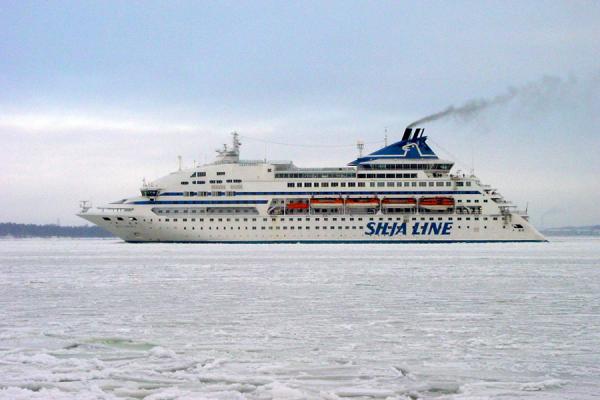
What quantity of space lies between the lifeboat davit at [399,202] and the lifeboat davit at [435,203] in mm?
687

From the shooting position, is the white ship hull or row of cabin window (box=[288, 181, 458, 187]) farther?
row of cabin window (box=[288, 181, 458, 187])

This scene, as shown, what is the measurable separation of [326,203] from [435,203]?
9205 millimetres

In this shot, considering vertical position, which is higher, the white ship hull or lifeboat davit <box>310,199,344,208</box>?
lifeboat davit <box>310,199,344,208</box>

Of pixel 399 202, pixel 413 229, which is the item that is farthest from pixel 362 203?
pixel 413 229

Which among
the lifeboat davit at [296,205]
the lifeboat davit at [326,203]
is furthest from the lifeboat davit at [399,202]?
the lifeboat davit at [296,205]

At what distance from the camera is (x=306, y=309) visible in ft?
49.9

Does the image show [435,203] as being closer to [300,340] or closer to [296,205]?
[296,205]

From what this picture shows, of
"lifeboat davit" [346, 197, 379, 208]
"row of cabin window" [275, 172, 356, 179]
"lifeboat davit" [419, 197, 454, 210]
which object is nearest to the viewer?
"lifeboat davit" [346, 197, 379, 208]

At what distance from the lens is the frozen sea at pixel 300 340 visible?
28.5ft

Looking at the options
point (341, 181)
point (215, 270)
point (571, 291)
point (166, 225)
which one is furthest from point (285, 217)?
point (571, 291)

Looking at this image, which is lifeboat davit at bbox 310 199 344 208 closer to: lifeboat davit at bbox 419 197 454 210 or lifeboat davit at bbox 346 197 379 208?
lifeboat davit at bbox 346 197 379 208

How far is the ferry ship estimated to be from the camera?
63562 millimetres

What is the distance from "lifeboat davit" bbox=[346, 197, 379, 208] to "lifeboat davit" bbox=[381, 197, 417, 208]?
0.83 meters

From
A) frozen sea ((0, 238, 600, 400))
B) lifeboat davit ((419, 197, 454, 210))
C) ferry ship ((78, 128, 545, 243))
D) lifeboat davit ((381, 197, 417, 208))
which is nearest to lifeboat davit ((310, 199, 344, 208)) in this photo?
ferry ship ((78, 128, 545, 243))
